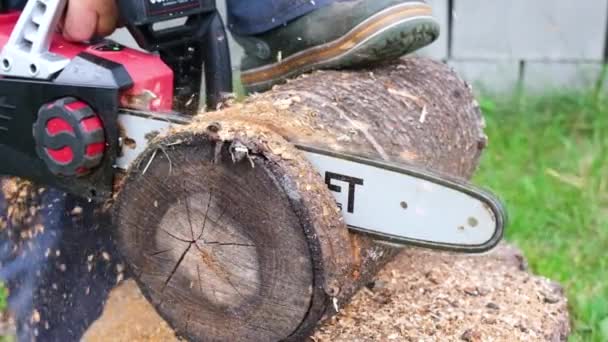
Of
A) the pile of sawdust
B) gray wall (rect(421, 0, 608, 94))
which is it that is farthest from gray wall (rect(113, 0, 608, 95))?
the pile of sawdust

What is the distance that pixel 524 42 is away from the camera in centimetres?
344

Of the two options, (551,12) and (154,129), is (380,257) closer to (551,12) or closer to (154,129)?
(154,129)

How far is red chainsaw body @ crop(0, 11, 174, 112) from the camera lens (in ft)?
4.76

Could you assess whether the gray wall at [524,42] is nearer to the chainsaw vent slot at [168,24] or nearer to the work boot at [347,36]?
the work boot at [347,36]

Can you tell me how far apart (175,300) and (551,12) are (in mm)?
2495

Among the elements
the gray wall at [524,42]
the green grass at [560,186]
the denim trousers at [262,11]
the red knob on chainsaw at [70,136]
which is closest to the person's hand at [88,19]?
the red knob on chainsaw at [70,136]

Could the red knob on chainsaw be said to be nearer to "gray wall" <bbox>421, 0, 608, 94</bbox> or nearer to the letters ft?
the letters ft

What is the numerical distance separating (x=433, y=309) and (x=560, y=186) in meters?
1.25

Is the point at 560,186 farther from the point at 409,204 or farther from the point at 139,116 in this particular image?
the point at 139,116

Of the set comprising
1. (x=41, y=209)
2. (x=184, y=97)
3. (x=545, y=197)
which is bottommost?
(x=545, y=197)

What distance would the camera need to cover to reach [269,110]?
1.43m

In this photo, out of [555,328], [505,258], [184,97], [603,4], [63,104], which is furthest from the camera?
[603,4]

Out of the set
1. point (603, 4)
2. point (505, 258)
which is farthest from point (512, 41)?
point (505, 258)

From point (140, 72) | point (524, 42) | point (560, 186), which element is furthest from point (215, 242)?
point (524, 42)
